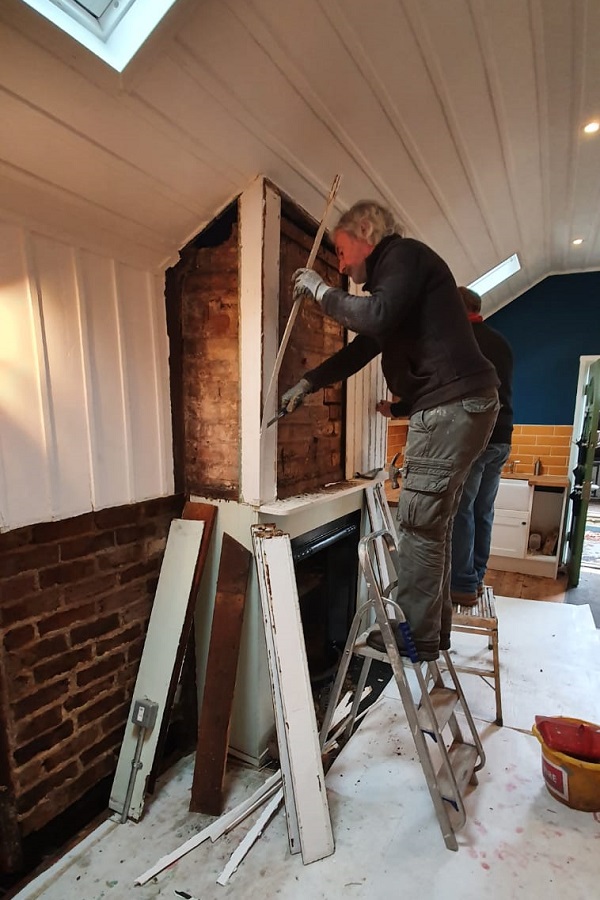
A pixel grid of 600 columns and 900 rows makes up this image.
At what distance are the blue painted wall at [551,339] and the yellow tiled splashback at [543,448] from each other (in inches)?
2.9

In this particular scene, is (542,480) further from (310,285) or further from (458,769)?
(310,285)

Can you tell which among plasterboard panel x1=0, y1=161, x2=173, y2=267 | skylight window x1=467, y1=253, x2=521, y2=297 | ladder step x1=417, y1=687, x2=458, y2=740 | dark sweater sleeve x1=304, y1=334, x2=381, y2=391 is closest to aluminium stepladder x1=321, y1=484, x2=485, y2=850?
ladder step x1=417, y1=687, x2=458, y2=740

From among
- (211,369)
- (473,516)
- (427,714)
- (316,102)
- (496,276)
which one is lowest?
(427,714)

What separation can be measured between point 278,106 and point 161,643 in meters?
1.89

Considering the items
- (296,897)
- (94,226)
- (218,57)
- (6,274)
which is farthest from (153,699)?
(218,57)

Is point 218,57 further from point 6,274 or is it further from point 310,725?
point 310,725

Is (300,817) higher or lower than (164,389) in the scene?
lower

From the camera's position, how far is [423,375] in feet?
4.84

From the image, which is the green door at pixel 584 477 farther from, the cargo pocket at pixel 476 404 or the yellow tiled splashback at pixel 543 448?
the cargo pocket at pixel 476 404

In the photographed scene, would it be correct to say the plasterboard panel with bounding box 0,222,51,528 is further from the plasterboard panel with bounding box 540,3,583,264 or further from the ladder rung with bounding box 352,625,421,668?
the plasterboard panel with bounding box 540,3,583,264

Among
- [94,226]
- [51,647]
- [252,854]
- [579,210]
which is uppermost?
[579,210]

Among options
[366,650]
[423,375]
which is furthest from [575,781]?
[423,375]

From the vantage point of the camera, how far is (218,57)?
3.68 ft

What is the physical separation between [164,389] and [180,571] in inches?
28.7
